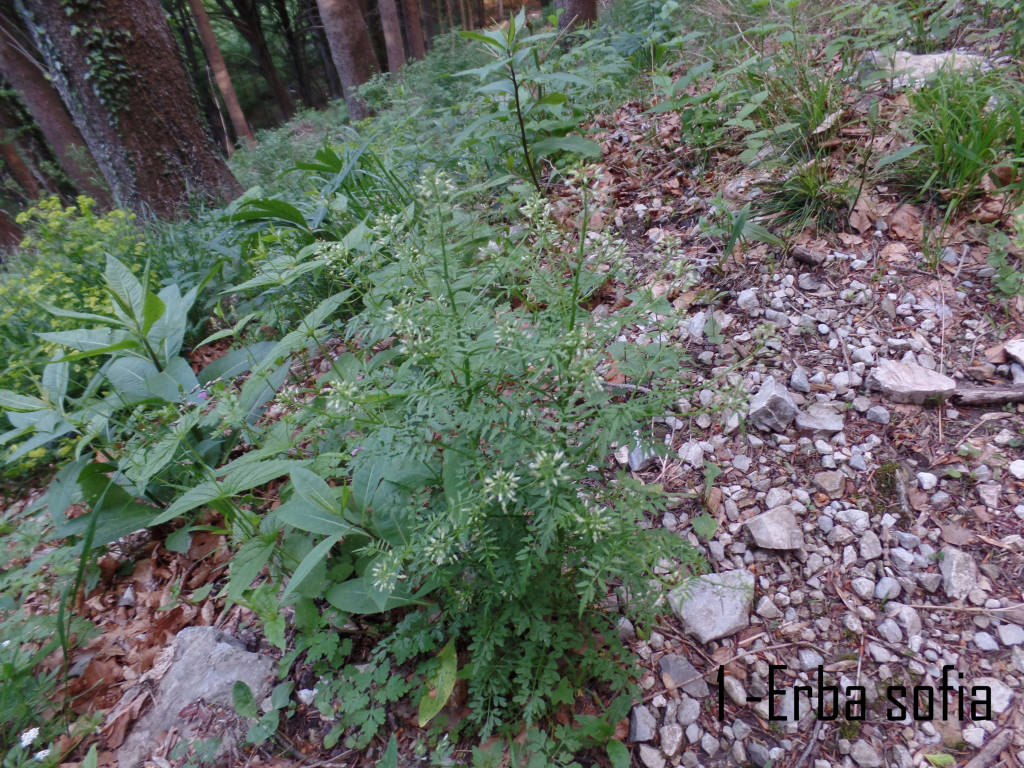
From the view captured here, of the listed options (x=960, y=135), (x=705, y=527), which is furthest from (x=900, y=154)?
(x=705, y=527)

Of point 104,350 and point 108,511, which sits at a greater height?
point 104,350

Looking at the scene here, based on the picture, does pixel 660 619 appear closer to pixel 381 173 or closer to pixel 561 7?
pixel 381 173

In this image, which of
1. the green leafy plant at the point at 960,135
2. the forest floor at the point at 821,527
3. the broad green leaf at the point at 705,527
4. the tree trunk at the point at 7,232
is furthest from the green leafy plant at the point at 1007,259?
the tree trunk at the point at 7,232

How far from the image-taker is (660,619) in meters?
1.83

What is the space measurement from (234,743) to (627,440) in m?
1.66

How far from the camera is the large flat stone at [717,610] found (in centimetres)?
177

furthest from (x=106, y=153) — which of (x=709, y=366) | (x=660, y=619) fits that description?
(x=660, y=619)

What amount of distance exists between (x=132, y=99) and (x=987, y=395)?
6.39 meters

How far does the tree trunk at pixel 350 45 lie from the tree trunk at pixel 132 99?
337cm

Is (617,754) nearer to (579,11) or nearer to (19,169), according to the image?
(579,11)

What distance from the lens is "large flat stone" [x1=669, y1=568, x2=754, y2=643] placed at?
177 cm

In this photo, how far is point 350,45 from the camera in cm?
820

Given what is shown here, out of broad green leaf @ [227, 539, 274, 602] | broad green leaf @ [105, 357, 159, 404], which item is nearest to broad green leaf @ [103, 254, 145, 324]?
broad green leaf @ [105, 357, 159, 404]

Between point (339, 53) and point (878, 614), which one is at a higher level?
point (339, 53)
